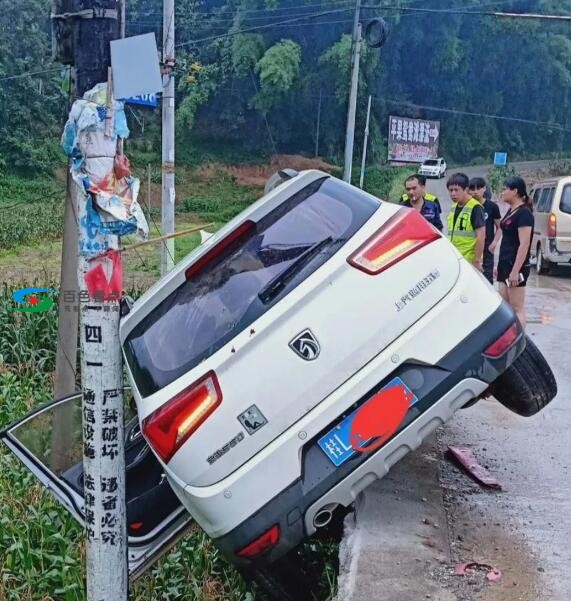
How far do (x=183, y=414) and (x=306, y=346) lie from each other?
20.9 inches

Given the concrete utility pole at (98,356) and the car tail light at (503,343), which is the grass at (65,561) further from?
the car tail light at (503,343)

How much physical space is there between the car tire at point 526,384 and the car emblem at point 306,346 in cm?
116

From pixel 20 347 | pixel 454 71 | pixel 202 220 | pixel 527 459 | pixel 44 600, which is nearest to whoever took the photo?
pixel 44 600

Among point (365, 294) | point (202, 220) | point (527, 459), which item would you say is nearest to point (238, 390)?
point (365, 294)

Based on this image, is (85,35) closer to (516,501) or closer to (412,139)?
(516,501)

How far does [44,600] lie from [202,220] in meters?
32.0

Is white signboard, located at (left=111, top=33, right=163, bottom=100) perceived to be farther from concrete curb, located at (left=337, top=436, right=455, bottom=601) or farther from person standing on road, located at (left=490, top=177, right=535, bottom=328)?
person standing on road, located at (left=490, top=177, right=535, bottom=328)

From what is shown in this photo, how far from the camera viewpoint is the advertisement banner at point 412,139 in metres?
46.9

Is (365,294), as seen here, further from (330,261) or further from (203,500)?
(203,500)

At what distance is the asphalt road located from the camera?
2.98 meters

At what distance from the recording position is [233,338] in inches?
114

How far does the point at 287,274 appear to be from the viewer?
2998mm

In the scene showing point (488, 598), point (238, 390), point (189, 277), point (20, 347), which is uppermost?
point (189, 277)

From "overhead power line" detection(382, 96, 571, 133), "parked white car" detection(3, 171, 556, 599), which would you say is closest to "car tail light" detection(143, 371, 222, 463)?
"parked white car" detection(3, 171, 556, 599)
